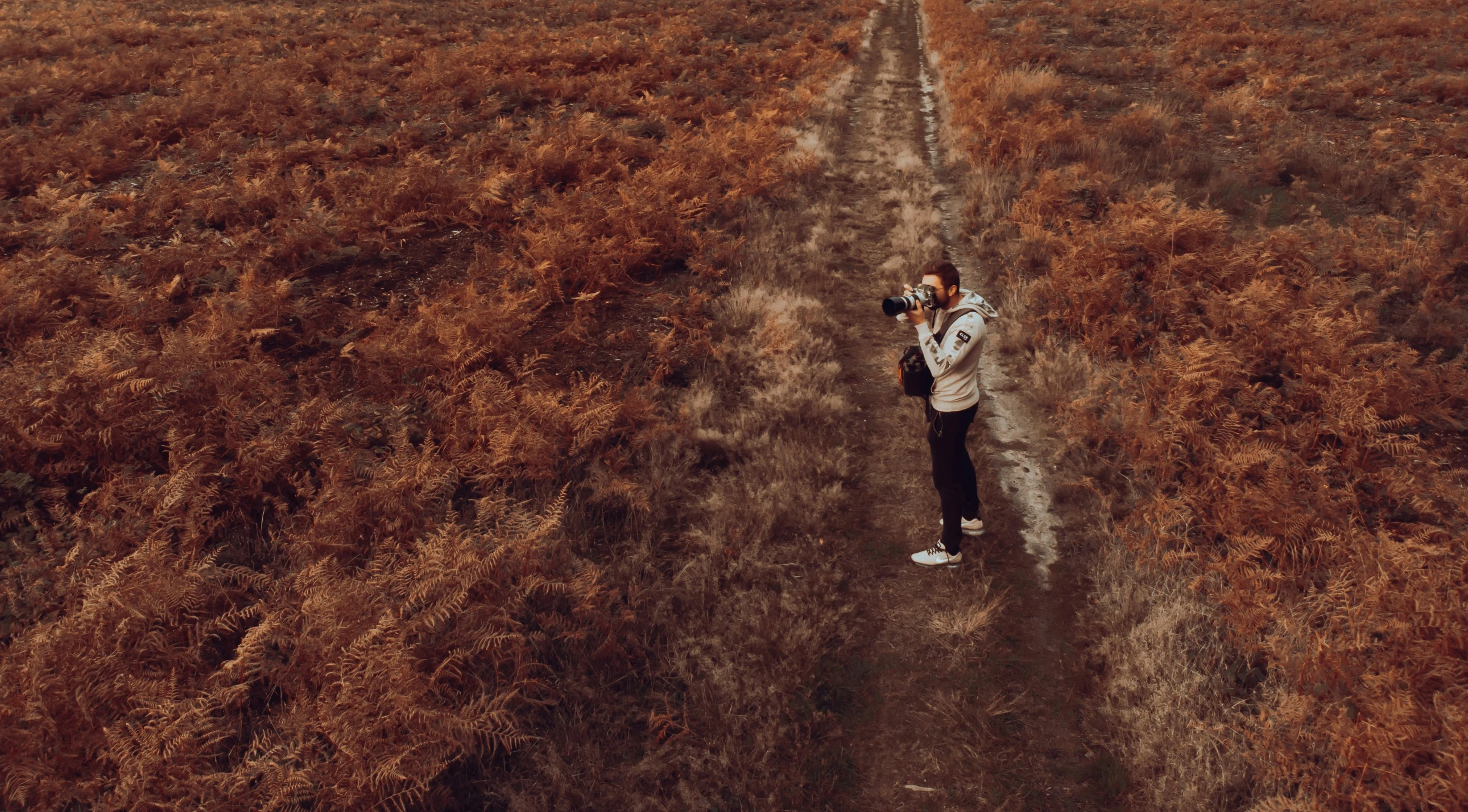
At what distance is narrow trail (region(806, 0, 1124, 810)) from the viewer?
3.55 meters

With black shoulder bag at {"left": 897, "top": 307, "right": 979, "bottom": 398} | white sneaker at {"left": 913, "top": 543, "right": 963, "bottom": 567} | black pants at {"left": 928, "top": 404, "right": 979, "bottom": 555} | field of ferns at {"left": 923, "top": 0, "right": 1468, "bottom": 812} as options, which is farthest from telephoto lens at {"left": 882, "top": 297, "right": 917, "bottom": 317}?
field of ferns at {"left": 923, "top": 0, "right": 1468, "bottom": 812}

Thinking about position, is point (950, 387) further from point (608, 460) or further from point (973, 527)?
point (608, 460)

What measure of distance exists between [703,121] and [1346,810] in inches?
582

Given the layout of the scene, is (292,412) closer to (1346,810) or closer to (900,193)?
(1346,810)

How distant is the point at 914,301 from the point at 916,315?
102mm

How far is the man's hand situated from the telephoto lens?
29mm

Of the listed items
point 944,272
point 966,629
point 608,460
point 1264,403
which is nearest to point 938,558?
point 966,629

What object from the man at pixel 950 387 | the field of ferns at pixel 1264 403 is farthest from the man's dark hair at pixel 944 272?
the field of ferns at pixel 1264 403

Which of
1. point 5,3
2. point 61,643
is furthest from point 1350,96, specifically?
point 5,3

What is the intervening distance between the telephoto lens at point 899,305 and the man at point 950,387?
0.05 meters

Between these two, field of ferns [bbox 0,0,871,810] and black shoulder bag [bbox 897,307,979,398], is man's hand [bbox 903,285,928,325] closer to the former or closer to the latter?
black shoulder bag [bbox 897,307,979,398]

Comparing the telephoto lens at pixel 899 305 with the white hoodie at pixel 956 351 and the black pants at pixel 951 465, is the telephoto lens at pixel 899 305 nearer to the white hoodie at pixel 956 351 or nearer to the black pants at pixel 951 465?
the white hoodie at pixel 956 351

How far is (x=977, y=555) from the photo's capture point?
4.95 meters

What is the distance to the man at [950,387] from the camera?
4316mm
